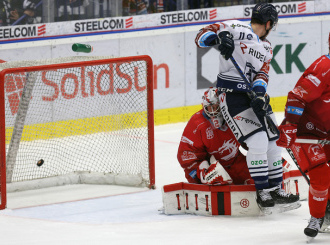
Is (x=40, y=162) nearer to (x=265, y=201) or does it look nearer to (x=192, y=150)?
(x=192, y=150)

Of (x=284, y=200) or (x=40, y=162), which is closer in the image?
(x=284, y=200)

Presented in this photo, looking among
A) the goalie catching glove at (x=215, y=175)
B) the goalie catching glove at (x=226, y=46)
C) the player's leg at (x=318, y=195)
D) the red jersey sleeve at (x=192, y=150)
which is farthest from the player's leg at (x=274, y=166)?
the player's leg at (x=318, y=195)

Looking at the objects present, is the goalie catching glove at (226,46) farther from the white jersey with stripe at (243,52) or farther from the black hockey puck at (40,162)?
the black hockey puck at (40,162)

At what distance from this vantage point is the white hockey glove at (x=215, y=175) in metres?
5.34

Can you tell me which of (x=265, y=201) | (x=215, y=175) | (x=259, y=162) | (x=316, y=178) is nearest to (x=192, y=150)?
(x=215, y=175)

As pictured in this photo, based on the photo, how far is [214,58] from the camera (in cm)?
906

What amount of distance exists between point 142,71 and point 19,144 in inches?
41.6

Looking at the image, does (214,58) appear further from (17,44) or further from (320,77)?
(320,77)

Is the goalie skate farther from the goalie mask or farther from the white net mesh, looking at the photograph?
the white net mesh

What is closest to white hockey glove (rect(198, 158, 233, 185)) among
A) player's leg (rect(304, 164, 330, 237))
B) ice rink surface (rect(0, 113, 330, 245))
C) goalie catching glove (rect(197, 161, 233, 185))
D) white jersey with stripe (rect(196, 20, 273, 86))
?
goalie catching glove (rect(197, 161, 233, 185))

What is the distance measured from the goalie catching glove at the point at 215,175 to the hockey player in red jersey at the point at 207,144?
17mm

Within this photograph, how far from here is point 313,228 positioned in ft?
15.2

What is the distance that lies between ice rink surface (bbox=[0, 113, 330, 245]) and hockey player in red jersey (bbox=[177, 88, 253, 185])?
0.33m

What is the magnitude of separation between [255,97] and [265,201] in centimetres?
61
